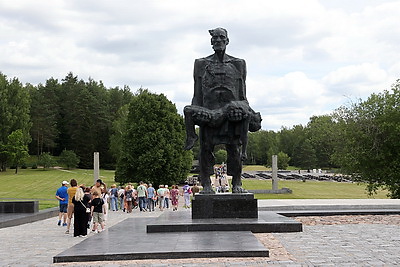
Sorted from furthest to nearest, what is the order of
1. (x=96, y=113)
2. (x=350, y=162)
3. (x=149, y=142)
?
(x=96, y=113), (x=149, y=142), (x=350, y=162)

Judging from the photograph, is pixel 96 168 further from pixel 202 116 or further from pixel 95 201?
pixel 202 116

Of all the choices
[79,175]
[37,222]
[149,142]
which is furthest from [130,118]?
[37,222]

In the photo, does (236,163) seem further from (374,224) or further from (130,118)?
(130,118)

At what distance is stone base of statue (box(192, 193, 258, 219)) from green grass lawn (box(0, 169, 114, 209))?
92.0ft

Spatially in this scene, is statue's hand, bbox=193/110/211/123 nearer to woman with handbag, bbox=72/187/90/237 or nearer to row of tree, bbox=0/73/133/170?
woman with handbag, bbox=72/187/90/237

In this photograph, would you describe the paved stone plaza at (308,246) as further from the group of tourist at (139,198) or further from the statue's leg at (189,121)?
the group of tourist at (139,198)

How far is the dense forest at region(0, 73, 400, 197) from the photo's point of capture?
3183cm

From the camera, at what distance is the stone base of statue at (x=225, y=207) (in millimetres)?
10914

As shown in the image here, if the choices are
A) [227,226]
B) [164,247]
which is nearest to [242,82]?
[227,226]

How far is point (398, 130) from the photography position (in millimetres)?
29844

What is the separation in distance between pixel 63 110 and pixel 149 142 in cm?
4039

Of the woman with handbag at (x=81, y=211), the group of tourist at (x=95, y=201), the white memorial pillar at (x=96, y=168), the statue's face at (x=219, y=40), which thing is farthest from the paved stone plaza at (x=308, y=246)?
the white memorial pillar at (x=96, y=168)

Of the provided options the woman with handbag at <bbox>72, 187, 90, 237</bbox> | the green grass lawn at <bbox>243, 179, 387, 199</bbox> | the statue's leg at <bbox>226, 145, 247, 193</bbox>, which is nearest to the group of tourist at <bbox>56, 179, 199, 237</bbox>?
the woman with handbag at <bbox>72, 187, 90, 237</bbox>

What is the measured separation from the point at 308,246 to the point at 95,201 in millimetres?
5956
